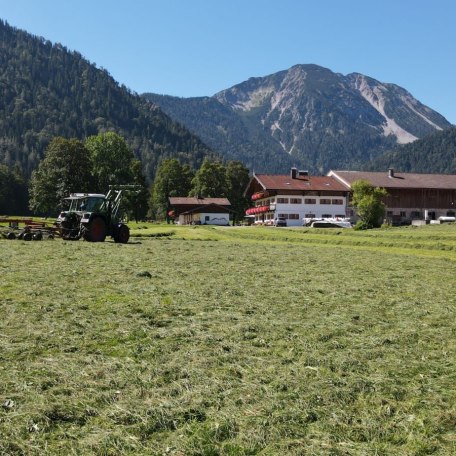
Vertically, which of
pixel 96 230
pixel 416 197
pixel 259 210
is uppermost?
pixel 416 197

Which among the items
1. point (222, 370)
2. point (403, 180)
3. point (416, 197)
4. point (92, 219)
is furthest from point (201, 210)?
point (222, 370)

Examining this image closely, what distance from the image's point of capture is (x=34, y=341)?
7215mm

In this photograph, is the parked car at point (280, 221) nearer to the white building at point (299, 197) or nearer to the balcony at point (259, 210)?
the white building at point (299, 197)

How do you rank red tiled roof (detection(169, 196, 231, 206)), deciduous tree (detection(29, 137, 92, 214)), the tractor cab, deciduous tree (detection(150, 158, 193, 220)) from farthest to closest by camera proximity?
deciduous tree (detection(150, 158, 193, 220))
red tiled roof (detection(169, 196, 231, 206))
deciduous tree (detection(29, 137, 92, 214))
the tractor cab

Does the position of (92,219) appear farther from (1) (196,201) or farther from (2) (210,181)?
(2) (210,181)

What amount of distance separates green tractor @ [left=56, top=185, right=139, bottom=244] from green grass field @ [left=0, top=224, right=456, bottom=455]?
17.9 meters

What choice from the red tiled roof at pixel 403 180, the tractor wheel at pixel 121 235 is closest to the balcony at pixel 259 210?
the red tiled roof at pixel 403 180

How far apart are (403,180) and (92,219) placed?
89.6 metres

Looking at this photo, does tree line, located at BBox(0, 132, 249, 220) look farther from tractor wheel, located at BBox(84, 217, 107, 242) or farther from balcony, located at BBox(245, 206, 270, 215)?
tractor wheel, located at BBox(84, 217, 107, 242)

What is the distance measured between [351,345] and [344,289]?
20.1ft

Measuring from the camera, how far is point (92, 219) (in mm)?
30328

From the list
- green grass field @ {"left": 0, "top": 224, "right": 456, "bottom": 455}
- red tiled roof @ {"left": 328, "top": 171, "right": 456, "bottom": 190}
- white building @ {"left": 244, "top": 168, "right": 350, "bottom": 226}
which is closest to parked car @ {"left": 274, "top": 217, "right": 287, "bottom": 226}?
white building @ {"left": 244, "top": 168, "right": 350, "bottom": 226}

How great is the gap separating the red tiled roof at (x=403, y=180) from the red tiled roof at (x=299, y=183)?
9.50 feet

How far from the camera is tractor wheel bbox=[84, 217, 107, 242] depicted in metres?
30.4
